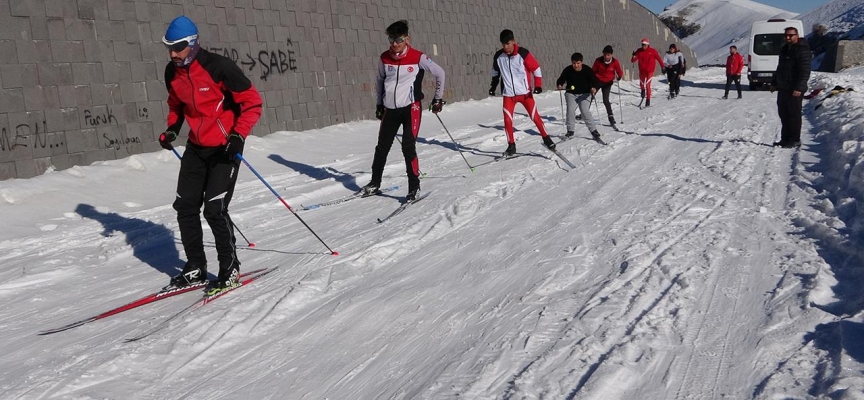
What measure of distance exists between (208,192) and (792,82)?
853 cm

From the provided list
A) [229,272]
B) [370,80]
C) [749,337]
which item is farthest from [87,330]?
[370,80]

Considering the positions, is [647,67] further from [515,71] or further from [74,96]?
[74,96]

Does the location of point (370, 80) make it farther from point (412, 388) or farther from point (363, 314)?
point (412, 388)

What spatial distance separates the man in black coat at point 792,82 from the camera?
1001 centimetres

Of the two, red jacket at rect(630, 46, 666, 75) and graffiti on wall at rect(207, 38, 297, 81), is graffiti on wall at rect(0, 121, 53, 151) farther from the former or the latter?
red jacket at rect(630, 46, 666, 75)

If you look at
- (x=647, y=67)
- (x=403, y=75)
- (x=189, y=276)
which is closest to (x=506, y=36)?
(x=403, y=75)

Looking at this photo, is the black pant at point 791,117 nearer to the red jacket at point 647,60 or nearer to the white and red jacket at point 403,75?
the white and red jacket at point 403,75

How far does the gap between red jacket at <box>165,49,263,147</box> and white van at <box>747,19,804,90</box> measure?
77.1ft

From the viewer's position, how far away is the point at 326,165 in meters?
10.6

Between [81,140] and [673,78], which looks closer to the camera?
[81,140]

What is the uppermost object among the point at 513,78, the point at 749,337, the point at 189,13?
the point at 189,13

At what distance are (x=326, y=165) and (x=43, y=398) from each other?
733cm

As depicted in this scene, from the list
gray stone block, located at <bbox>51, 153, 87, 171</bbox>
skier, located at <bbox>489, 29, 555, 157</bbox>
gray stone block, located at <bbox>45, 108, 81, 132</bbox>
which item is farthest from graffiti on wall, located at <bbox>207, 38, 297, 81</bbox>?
skier, located at <bbox>489, 29, 555, 157</bbox>

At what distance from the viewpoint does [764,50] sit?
83.1 feet
